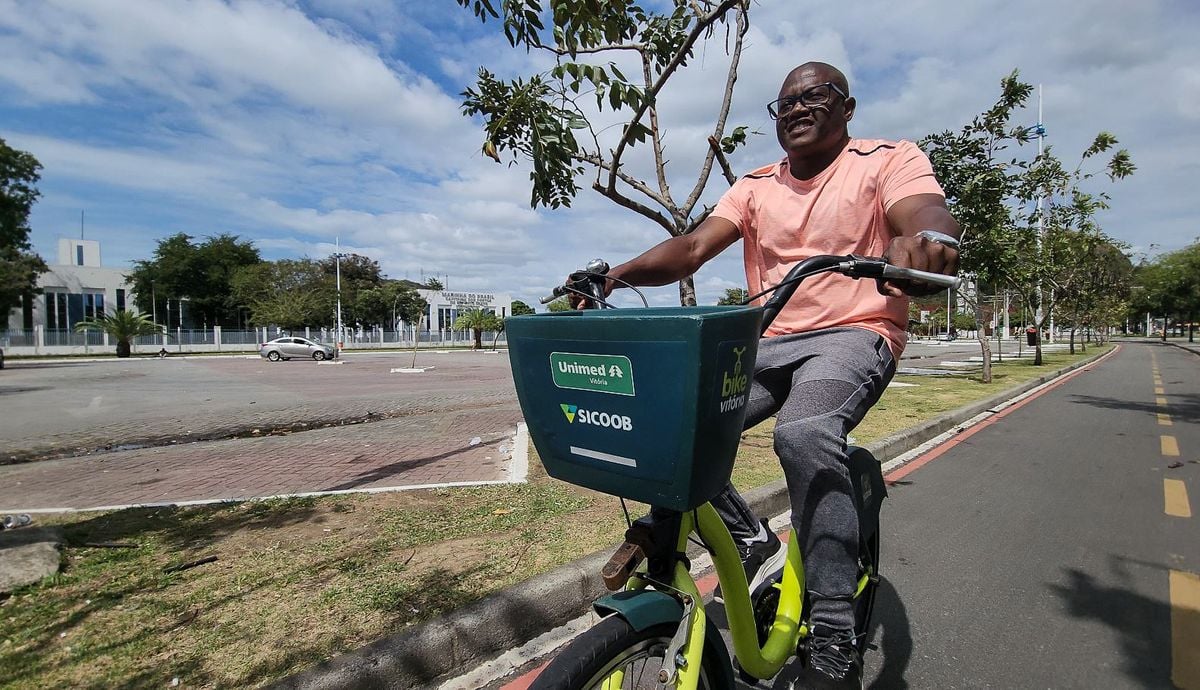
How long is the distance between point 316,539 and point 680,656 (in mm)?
2581

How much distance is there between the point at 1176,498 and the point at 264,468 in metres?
7.09

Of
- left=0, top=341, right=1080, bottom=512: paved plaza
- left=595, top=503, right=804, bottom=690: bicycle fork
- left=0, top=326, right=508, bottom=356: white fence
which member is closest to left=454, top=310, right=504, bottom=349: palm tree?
left=0, top=326, right=508, bottom=356: white fence

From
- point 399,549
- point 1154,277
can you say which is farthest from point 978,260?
point 1154,277

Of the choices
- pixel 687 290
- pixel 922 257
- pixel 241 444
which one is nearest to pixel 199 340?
pixel 241 444

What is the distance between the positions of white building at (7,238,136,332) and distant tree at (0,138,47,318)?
6288 mm

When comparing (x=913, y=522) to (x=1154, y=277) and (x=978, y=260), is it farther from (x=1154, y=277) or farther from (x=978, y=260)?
(x=1154, y=277)

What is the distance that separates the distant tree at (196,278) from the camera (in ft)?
161

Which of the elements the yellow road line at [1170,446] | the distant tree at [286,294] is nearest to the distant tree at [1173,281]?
the yellow road line at [1170,446]

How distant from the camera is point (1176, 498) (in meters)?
4.56

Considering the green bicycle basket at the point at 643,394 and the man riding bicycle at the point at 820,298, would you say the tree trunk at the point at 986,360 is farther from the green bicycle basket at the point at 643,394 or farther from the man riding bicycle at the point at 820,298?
the green bicycle basket at the point at 643,394

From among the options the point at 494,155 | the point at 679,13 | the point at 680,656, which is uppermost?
the point at 679,13

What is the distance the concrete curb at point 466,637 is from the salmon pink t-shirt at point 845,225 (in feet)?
4.74

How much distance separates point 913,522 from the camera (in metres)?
4.01

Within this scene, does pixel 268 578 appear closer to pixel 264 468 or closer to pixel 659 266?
pixel 659 266
